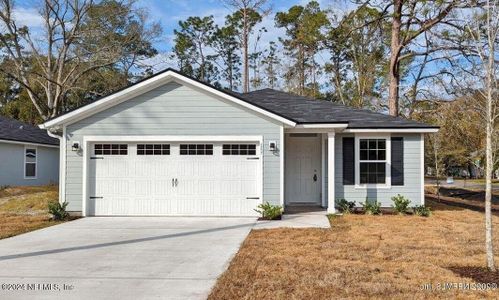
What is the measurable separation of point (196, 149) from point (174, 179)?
100 centimetres

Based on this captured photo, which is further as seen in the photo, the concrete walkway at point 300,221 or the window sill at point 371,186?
the window sill at point 371,186

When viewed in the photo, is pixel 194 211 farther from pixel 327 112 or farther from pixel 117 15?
pixel 117 15

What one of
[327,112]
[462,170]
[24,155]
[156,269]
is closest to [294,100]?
[327,112]

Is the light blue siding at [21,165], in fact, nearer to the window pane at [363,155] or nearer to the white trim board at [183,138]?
the white trim board at [183,138]

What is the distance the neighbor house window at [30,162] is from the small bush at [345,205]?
54.4 feet

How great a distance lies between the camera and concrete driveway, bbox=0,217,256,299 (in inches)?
219

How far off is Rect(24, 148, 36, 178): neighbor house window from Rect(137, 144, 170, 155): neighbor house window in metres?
12.9

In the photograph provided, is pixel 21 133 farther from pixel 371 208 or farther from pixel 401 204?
pixel 401 204

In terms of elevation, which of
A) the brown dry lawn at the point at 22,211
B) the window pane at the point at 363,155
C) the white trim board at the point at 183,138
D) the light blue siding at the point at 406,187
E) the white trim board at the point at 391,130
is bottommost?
the brown dry lawn at the point at 22,211

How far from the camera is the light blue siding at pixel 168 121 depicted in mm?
12555

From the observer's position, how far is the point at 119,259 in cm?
727

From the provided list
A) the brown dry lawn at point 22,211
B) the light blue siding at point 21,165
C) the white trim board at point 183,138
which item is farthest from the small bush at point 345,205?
the light blue siding at point 21,165

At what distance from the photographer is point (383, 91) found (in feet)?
108

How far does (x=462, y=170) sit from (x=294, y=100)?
199ft
